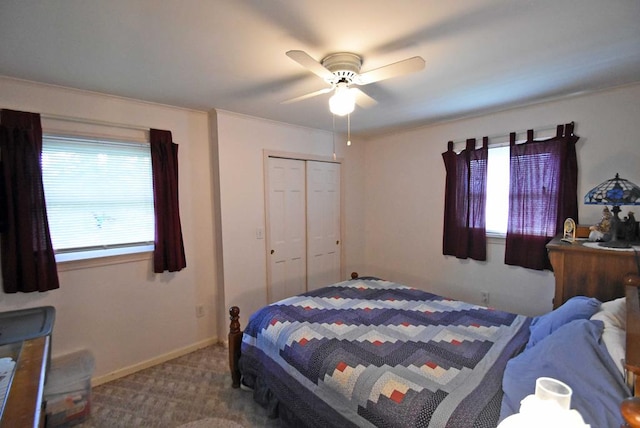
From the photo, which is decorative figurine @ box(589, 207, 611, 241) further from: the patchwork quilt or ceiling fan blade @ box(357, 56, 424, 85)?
ceiling fan blade @ box(357, 56, 424, 85)

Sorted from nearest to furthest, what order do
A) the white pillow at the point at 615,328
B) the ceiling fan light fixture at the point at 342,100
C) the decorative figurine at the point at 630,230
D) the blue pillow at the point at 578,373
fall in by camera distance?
the blue pillow at the point at 578,373, the white pillow at the point at 615,328, the ceiling fan light fixture at the point at 342,100, the decorative figurine at the point at 630,230

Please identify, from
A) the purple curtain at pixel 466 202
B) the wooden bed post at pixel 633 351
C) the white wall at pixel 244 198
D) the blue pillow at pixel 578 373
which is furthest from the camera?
the purple curtain at pixel 466 202

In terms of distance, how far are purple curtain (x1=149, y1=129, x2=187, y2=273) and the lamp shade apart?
3.35 meters

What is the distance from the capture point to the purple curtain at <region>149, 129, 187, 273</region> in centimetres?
250

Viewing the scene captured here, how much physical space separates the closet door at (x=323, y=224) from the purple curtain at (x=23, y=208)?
2401mm

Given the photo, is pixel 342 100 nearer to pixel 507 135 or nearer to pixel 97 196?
pixel 507 135

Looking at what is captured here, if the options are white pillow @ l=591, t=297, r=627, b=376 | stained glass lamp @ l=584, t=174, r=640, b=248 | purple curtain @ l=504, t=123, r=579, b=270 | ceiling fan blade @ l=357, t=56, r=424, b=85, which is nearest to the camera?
white pillow @ l=591, t=297, r=627, b=376

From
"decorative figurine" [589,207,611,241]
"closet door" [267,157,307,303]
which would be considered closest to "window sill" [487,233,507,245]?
"decorative figurine" [589,207,611,241]

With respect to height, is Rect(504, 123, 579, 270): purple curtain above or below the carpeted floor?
above

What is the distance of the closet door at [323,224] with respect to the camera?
3586 mm

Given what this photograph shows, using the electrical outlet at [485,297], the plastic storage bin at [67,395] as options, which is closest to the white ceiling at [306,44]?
the electrical outlet at [485,297]

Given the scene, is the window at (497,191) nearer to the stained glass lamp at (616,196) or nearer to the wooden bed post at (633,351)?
the stained glass lamp at (616,196)

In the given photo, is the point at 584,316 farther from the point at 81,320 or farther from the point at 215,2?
the point at 81,320

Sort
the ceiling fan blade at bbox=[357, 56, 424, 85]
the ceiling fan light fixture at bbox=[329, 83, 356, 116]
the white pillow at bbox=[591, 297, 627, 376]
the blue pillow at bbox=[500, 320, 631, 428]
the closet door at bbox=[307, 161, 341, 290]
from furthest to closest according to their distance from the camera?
the closet door at bbox=[307, 161, 341, 290], the ceiling fan light fixture at bbox=[329, 83, 356, 116], the ceiling fan blade at bbox=[357, 56, 424, 85], the white pillow at bbox=[591, 297, 627, 376], the blue pillow at bbox=[500, 320, 631, 428]
